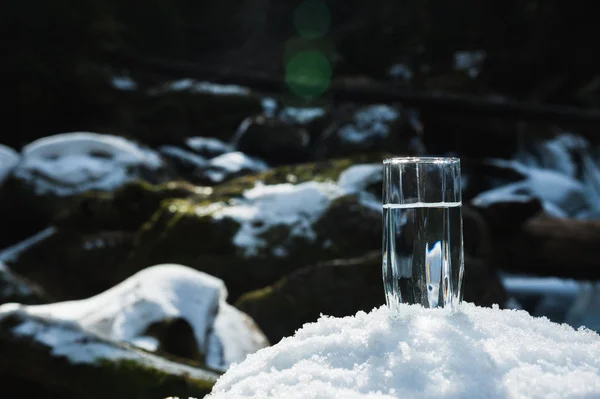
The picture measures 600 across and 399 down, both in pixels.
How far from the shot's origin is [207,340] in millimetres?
4031

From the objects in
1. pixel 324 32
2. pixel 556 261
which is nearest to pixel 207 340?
pixel 556 261

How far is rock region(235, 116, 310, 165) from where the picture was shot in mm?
13953

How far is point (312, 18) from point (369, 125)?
1673cm

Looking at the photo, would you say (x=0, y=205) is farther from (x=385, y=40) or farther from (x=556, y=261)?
(x=385, y=40)

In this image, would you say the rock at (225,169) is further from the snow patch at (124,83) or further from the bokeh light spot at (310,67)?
the bokeh light spot at (310,67)

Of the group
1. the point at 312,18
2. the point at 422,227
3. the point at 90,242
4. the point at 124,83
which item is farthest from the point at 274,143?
the point at 312,18

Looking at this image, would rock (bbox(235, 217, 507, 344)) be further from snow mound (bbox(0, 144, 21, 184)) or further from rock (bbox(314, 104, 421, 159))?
rock (bbox(314, 104, 421, 159))

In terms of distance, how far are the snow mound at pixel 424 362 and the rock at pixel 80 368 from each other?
5.13ft

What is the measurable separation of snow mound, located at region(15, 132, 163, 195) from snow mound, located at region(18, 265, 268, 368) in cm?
583

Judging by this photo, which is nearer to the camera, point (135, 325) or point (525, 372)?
point (525, 372)

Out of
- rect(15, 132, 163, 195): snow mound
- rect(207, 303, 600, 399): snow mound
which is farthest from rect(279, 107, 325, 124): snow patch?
rect(207, 303, 600, 399): snow mound

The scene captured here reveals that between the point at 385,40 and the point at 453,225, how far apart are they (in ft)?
86.0

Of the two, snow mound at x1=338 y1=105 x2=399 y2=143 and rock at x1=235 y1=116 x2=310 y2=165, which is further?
snow mound at x1=338 y1=105 x2=399 y2=143

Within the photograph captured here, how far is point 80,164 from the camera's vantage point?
989 centimetres
